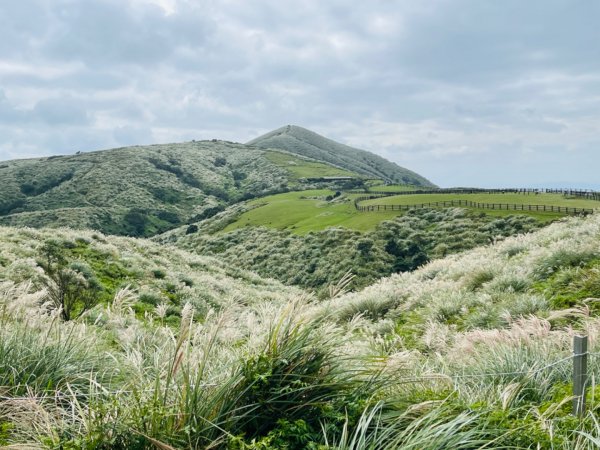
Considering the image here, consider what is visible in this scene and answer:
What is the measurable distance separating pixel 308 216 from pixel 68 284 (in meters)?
66.4

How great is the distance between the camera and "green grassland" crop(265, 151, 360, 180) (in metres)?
155

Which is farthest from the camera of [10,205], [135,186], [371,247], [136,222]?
[135,186]

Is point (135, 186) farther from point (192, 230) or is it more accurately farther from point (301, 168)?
point (301, 168)

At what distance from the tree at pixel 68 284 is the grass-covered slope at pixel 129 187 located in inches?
3364

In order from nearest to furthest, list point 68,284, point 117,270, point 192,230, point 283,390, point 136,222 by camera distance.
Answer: point 283,390 < point 68,284 < point 117,270 < point 192,230 < point 136,222

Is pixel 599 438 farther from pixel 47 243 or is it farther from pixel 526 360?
pixel 47 243

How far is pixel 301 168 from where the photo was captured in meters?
167

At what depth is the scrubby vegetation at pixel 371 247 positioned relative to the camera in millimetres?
47500

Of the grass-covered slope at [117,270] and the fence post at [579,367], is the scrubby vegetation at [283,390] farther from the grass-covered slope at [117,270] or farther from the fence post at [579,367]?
the grass-covered slope at [117,270]

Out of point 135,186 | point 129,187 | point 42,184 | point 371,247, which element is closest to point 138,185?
point 135,186

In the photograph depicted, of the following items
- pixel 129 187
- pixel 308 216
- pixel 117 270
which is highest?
pixel 129 187

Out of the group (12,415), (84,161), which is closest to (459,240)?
(12,415)

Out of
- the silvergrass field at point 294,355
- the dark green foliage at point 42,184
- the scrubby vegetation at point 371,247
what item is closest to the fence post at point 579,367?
the silvergrass field at point 294,355

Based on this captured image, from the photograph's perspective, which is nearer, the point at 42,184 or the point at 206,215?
the point at 206,215
